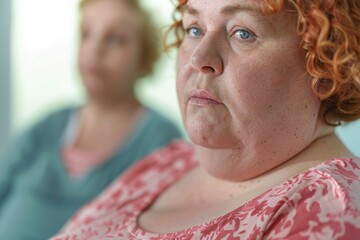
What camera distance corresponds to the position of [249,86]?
98 cm

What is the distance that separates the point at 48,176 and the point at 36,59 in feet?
2.41

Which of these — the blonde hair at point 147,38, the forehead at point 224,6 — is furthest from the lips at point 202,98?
the blonde hair at point 147,38

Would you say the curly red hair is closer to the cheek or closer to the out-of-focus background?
the cheek

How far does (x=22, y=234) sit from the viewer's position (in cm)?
191

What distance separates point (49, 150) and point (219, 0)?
1260 millimetres

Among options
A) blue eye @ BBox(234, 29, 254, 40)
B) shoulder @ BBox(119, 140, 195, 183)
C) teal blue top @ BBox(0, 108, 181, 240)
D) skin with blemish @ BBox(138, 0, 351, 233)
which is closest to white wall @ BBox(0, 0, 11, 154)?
teal blue top @ BBox(0, 108, 181, 240)

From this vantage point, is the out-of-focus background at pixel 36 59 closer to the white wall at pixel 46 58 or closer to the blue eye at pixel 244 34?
the white wall at pixel 46 58

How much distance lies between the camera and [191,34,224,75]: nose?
984 mm

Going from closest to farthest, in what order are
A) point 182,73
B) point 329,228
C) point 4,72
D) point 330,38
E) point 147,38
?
point 329,228 → point 330,38 → point 182,73 → point 147,38 → point 4,72

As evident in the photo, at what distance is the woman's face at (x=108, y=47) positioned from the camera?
6.68 ft

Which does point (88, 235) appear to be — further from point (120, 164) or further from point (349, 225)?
point (120, 164)

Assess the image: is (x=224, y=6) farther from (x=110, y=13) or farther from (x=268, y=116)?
(x=110, y=13)

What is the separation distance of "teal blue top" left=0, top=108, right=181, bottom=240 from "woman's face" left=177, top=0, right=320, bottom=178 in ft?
3.26

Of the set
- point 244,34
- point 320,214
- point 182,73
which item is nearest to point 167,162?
point 182,73
